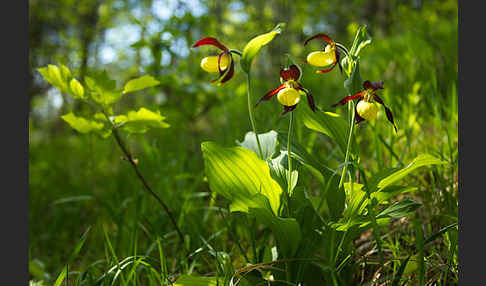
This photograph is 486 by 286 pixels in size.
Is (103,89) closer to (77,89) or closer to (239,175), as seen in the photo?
(77,89)

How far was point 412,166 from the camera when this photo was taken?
2.64ft

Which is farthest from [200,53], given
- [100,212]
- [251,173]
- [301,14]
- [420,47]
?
[420,47]

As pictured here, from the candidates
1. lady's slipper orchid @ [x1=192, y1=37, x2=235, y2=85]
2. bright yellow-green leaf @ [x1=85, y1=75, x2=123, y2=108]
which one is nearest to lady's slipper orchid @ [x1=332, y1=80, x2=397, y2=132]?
lady's slipper orchid @ [x1=192, y1=37, x2=235, y2=85]

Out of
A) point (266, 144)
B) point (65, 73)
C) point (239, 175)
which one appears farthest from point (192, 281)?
point (65, 73)

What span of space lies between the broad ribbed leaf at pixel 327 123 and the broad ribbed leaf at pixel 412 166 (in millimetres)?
131

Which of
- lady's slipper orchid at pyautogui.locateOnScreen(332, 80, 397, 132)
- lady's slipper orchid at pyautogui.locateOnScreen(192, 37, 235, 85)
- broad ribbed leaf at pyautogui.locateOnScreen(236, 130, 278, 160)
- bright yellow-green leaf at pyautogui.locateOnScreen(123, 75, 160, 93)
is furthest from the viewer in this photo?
bright yellow-green leaf at pyautogui.locateOnScreen(123, 75, 160, 93)

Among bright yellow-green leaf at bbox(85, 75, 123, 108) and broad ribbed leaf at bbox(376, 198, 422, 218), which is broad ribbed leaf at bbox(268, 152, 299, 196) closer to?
broad ribbed leaf at bbox(376, 198, 422, 218)

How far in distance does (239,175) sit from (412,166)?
17.6 inches

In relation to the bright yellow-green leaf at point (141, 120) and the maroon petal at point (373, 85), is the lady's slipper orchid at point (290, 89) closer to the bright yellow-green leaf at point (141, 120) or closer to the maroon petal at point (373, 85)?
the maroon petal at point (373, 85)

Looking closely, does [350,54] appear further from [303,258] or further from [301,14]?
[301,14]

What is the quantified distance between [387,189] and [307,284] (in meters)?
0.37

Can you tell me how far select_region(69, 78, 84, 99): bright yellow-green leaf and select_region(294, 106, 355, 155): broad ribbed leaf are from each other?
76 centimetres

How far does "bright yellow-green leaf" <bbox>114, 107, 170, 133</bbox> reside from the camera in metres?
1.15

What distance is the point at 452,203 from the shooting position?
120 centimetres
